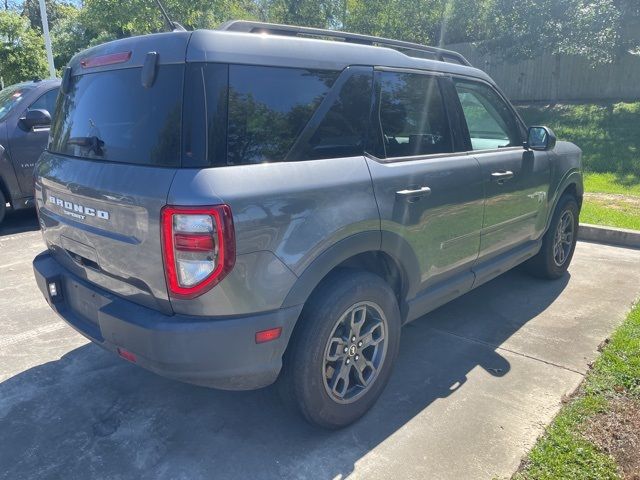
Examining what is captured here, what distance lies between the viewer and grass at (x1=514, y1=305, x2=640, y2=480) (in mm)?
2484

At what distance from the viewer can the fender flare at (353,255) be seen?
241 centimetres

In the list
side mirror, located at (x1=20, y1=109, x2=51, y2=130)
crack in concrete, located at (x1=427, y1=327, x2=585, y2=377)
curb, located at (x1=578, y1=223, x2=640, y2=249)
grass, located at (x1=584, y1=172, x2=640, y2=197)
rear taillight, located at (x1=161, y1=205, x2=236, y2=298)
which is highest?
side mirror, located at (x1=20, y1=109, x2=51, y2=130)

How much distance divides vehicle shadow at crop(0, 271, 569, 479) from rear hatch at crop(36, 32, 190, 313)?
842 millimetres

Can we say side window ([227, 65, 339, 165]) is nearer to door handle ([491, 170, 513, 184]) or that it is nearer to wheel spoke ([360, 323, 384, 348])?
wheel spoke ([360, 323, 384, 348])

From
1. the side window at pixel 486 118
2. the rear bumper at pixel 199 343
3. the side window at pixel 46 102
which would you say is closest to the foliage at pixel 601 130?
the side window at pixel 486 118

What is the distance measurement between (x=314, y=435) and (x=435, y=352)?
1287 mm

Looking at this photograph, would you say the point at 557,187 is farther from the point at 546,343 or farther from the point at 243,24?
the point at 243,24

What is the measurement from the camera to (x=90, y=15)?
14750mm

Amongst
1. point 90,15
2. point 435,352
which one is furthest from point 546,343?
point 90,15

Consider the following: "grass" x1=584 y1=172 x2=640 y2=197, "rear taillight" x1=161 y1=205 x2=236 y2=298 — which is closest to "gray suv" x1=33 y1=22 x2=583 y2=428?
"rear taillight" x1=161 y1=205 x2=236 y2=298

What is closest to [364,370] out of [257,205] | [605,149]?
[257,205]

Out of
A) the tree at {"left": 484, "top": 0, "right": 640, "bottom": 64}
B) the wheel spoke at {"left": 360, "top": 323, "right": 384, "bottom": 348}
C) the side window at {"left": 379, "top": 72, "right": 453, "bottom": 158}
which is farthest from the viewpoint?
the tree at {"left": 484, "top": 0, "right": 640, "bottom": 64}

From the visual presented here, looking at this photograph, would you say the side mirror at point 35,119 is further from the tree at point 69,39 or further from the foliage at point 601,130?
the tree at point 69,39

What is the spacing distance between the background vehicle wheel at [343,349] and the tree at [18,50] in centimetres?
2122
